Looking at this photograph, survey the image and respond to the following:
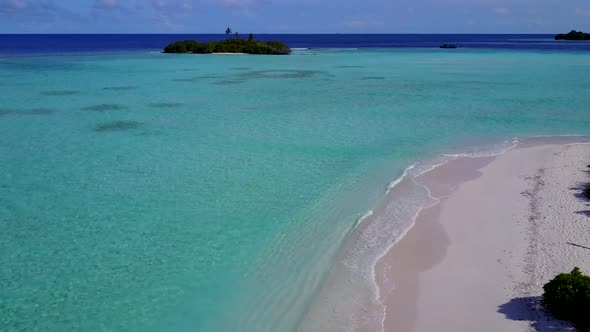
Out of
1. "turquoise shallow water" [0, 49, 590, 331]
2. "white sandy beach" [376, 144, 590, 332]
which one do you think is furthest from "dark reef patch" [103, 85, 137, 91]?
"white sandy beach" [376, 144, 590, 332]

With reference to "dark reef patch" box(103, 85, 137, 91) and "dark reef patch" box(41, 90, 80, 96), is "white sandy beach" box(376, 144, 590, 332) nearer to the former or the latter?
"dark reef patch" box(41, 90, 80, 96)

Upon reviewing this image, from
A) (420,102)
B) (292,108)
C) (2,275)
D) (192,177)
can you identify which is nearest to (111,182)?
(192,177)

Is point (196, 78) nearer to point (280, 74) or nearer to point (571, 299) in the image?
point (280, 74)

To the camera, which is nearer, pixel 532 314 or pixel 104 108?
pixel 532 314

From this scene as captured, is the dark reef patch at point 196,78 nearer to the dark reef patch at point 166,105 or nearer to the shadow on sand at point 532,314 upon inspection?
the dark reef patch at point 166,105

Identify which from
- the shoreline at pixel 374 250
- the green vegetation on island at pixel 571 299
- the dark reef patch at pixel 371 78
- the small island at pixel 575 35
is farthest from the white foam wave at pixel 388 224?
the small island at pixel 575 35

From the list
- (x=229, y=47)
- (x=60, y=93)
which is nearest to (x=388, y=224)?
(x=60, y=93)
